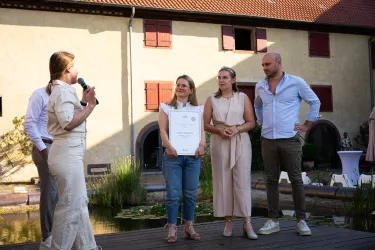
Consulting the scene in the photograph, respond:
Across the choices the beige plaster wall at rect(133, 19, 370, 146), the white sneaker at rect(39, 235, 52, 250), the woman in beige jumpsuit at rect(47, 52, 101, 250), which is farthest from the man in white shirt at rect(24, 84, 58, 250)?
the beige plaster wall at rect(133, 19, 370, 146)

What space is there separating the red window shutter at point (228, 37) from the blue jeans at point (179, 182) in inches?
582

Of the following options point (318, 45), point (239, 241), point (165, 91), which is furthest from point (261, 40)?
point (239, 241)

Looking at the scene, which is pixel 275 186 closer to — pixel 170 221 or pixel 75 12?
pixel 170 221

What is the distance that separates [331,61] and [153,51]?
815cm

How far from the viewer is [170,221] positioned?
488 centimetres

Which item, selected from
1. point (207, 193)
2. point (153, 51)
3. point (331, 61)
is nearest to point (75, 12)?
point (153, 51)

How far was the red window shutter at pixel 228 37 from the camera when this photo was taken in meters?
19.3

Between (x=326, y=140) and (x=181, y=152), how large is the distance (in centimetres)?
1799

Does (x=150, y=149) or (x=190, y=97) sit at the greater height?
(x=190, y=97)

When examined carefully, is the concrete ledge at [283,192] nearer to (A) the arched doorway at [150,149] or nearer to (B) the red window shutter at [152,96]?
(A) the arched doorway at [150,149]

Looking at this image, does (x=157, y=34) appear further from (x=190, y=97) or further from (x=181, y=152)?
(x=181, y=152)

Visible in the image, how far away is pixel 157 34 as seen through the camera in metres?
18.3

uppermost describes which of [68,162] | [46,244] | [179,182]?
[68,162]

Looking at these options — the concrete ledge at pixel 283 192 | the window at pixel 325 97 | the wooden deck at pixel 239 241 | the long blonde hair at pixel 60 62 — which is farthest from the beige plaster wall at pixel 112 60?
the long blonde hair at pixel 60 62
